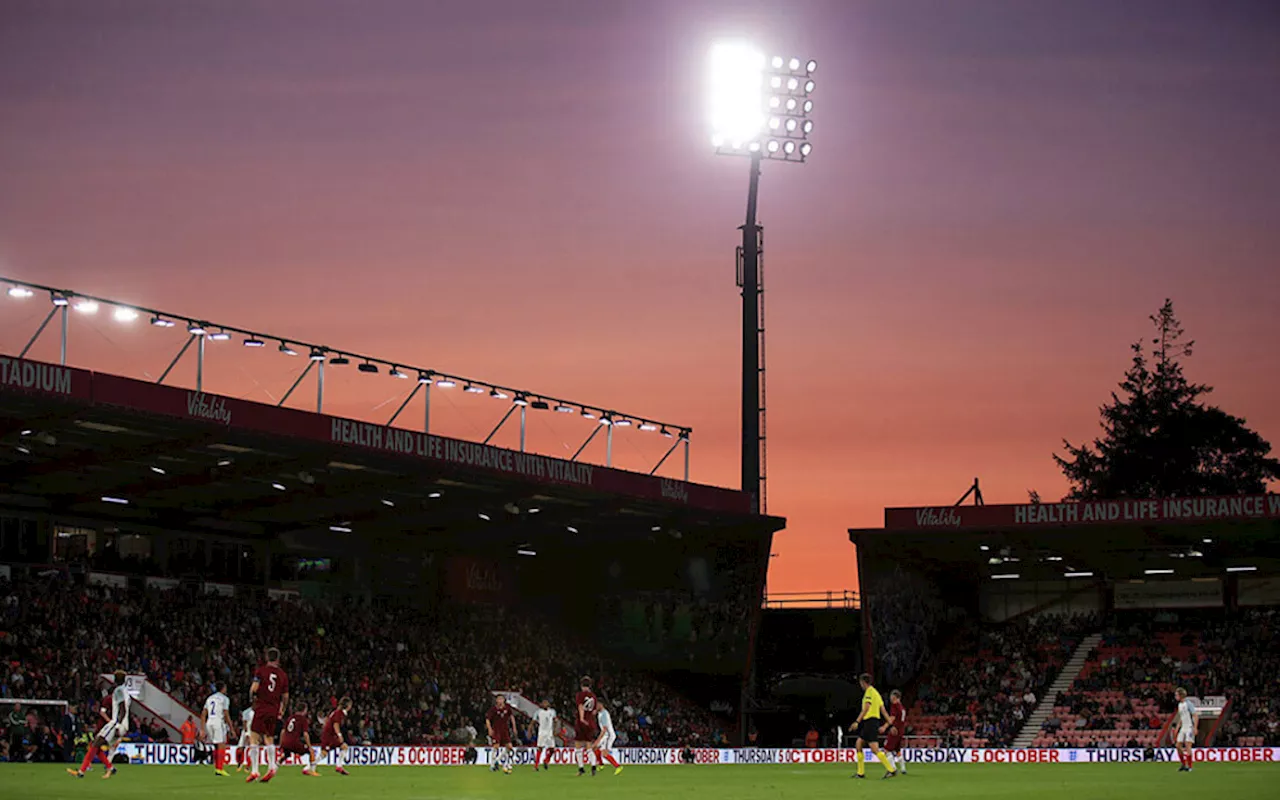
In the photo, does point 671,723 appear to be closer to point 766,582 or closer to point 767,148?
point 766,582

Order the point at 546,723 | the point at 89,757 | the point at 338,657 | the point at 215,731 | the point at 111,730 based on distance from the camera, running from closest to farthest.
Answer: the point at 89,757
the point at 111,730
the point at 215,731
the point at 546,723
the point at 338,657

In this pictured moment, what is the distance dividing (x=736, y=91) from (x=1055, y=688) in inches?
1013

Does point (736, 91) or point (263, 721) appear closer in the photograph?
point (263, 721)

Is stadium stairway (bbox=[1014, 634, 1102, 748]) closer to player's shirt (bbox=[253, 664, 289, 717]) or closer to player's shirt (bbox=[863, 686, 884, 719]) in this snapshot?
player's shirt (bbox=[863, 686, 884, 719])

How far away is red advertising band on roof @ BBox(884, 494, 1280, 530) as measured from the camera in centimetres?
5819

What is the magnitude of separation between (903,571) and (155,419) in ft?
109

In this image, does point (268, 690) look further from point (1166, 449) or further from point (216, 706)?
point (1166, 449)

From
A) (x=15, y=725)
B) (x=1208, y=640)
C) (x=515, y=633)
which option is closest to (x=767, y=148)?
(x=515, y=633)

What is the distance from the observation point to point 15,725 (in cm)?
3988

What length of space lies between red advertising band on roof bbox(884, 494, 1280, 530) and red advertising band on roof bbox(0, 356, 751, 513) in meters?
6.65

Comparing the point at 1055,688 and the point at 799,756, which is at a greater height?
the point at 1055,688

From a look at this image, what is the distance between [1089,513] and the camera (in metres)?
60.7

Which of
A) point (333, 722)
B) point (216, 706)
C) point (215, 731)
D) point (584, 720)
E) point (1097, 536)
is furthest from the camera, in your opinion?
point (1097, 536)

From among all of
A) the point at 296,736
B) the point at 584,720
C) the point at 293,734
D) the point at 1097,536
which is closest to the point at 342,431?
the point at 584,720
